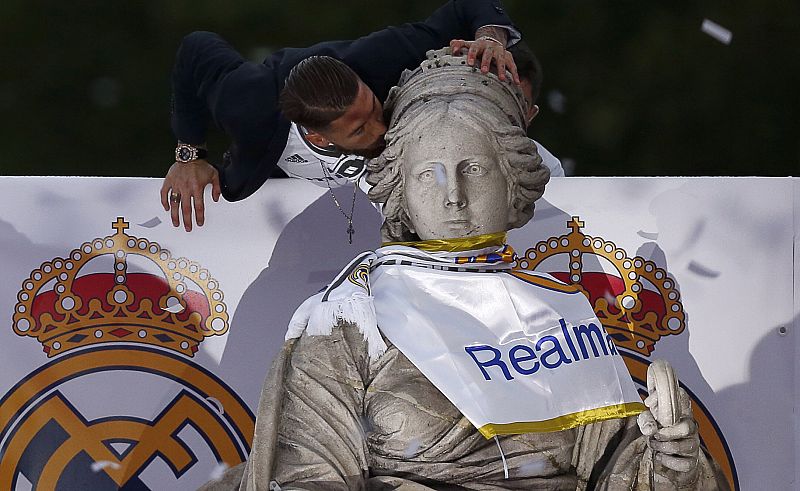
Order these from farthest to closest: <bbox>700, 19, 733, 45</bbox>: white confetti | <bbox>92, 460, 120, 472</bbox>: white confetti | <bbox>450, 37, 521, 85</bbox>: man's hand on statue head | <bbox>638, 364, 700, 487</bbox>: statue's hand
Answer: <bbox>700, 19, 733, 45</bbox>: white confetti → <bbox>92, 460, 120, 472</bbox>: white confetti → <bbox>450, 37, 521, 85</bbox>: man's hand on statue head → <bbox>638, 364, 700, 487</bbox>: statue's hand

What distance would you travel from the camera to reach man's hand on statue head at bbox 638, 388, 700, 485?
3.13m

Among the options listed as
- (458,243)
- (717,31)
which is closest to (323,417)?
(458,243)

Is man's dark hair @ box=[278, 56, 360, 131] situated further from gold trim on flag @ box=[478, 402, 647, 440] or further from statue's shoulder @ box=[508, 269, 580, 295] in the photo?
gold trim on flag @ box=[478, 402, 647, 440]

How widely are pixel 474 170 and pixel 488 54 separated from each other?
1.03 feet

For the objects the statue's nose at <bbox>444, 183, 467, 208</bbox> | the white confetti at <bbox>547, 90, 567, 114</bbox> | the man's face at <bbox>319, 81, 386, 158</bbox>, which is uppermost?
the white confetti at <bbox>547, 90, 567, 114</bbox>

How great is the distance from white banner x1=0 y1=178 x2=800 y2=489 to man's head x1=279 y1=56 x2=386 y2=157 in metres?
0.57

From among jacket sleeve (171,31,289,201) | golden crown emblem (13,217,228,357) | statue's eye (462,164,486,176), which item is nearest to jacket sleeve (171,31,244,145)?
jacket sleeve (171,31,289,201)

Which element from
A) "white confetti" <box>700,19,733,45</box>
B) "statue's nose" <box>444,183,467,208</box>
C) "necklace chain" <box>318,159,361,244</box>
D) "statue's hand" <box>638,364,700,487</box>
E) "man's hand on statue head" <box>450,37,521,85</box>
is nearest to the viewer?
"statue's hand" <box>638,364,700,487</box>

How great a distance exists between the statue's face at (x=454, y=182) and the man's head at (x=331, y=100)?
0.31 m

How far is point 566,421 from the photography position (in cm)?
336

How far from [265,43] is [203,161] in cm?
188

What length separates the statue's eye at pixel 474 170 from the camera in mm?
3469

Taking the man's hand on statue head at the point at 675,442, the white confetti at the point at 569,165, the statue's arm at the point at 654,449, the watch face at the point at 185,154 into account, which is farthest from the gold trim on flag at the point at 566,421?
the white confetti at the point at 569,165

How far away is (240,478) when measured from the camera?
3.74m
